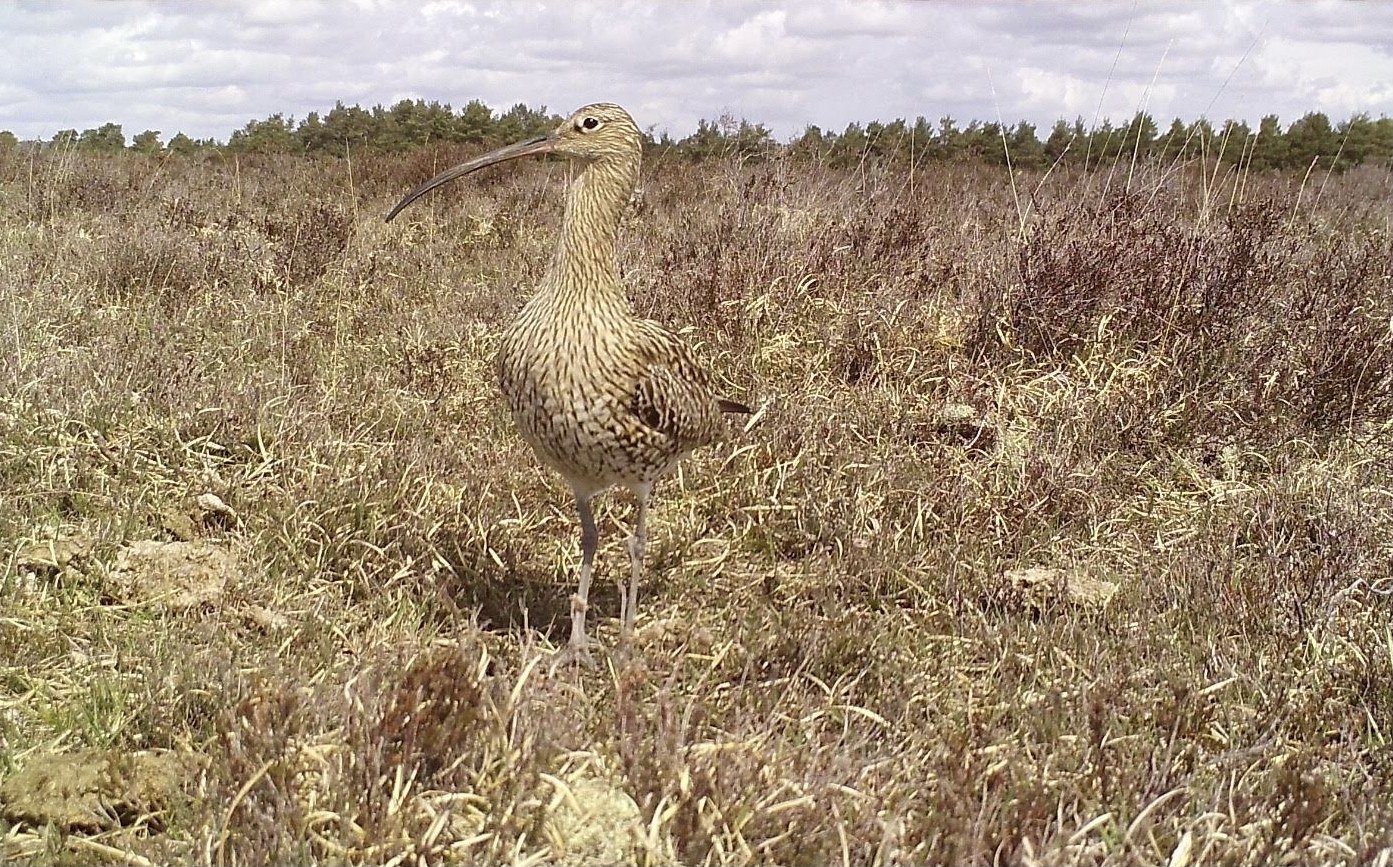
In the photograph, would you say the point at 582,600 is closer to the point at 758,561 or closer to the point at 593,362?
the point at 593,362

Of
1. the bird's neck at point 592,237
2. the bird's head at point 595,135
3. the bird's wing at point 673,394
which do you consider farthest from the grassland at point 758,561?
the bird's head at point 595,135

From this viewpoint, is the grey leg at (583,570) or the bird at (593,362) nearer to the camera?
the bird at (593,362)

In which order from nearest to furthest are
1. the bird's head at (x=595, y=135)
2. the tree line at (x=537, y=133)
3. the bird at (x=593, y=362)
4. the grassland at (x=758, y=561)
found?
the grassland at (x=758, y=561)
the bird at (x=593, y=362)
the bird's head at (x=595, y=135)
the tree line at (x=537, y=133)

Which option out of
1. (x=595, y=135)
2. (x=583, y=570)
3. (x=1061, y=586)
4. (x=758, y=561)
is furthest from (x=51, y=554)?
(x=1061, y=586)

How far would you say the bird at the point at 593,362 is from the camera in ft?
11.3

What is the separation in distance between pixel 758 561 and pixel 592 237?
1.58 metres

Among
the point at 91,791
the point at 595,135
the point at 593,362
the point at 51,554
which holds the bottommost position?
the point at 91,791

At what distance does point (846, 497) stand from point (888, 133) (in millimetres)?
16490

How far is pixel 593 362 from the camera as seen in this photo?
343cm

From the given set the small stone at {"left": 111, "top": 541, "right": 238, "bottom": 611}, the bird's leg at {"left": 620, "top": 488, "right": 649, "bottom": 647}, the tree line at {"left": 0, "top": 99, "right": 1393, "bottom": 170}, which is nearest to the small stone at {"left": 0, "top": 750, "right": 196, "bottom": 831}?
the small stone at {"left": 111, "top": 541, "right": 238, "bottom": 611}

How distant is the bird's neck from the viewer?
3482 mm

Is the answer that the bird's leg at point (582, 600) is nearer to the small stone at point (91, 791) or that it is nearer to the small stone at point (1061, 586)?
the small stone at point (91, 791)

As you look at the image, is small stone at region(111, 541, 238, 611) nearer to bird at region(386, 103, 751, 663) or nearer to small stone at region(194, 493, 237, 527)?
small stone at region(194, 493, 237, 527)

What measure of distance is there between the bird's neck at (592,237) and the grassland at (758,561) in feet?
3.43
